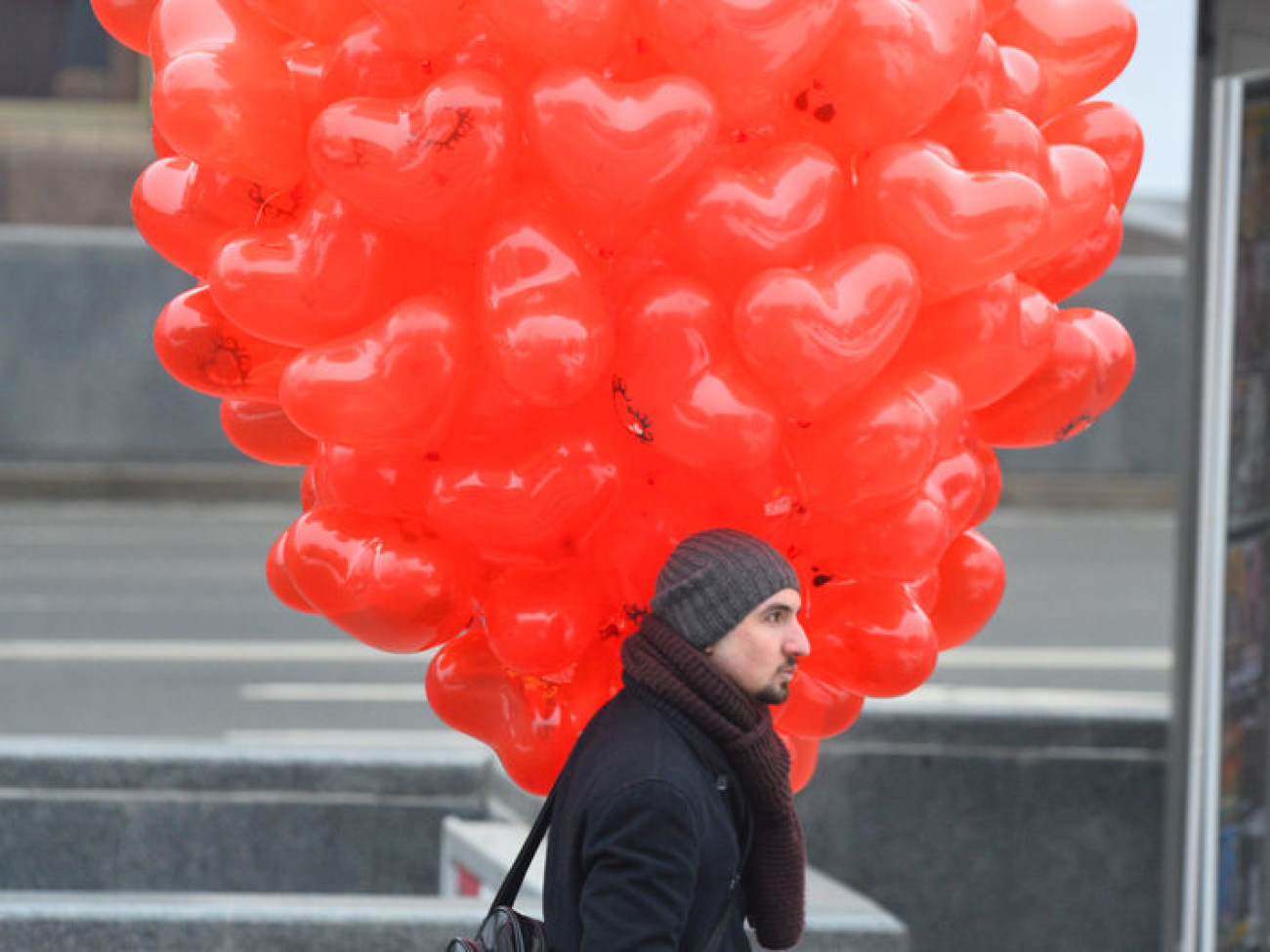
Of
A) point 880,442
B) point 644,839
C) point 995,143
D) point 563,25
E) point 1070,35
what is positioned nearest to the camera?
point 644,839

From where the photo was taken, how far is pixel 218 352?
306 cm

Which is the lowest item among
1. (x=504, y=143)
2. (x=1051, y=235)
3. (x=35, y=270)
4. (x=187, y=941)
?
(x=35, y=270)

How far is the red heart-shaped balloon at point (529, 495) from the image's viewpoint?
2.77 meters

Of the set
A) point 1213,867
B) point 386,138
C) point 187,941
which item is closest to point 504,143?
point 386,138

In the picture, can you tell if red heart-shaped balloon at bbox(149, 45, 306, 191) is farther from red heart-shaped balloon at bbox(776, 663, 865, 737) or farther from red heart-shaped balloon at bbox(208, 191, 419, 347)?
red heart-shaped balloon at bbox(776, 663, 865, 737)

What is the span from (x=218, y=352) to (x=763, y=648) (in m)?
1.08

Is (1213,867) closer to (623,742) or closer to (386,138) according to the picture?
(623,742)

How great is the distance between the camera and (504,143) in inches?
104

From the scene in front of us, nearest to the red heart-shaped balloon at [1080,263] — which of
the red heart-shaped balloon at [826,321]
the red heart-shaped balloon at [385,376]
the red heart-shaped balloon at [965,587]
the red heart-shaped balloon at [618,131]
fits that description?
the red heart-shaped balloon at [965,587]

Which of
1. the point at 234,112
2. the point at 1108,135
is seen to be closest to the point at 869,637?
the point at 1108,135

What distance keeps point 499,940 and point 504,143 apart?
3.88ft

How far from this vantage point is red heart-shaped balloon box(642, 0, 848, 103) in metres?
2.60

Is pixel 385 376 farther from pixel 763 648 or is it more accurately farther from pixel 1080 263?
pixel 1080 263

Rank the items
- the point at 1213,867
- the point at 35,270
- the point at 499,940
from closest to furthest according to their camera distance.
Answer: the point at 499,940
the point at 1213,867
the point at 35,270
